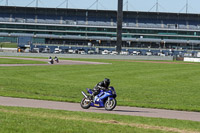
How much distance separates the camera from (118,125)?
1217cm

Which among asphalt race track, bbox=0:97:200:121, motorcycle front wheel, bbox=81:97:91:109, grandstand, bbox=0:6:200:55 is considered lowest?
asphalt race track, bbox=0:97:200:121

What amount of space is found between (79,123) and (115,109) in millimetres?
5044

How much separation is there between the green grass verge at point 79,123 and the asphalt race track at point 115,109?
64.3 inches

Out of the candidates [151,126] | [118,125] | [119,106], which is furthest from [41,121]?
[119,106]

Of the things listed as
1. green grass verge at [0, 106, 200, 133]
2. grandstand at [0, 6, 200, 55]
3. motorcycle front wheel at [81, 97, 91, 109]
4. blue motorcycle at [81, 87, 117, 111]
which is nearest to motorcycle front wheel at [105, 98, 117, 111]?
blue motorcycle at [81, 87, 117, 111]

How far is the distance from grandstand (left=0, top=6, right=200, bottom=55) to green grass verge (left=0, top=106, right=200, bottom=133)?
444ft

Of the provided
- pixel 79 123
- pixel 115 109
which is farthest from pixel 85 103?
pixel 79 123

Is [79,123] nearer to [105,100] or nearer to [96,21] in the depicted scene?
[105,100]

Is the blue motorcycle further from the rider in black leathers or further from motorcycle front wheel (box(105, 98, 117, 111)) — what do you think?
the rider in black leathers

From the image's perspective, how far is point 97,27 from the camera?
153 m

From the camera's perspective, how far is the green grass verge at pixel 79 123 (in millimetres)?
11169

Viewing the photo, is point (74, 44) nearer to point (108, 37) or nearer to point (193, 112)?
point (108, 37)

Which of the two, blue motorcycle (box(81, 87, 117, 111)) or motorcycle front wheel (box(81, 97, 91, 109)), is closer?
blue motorcycle (box(81, 87, 117, 111))

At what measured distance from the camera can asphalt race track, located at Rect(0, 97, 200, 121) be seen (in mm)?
15672
